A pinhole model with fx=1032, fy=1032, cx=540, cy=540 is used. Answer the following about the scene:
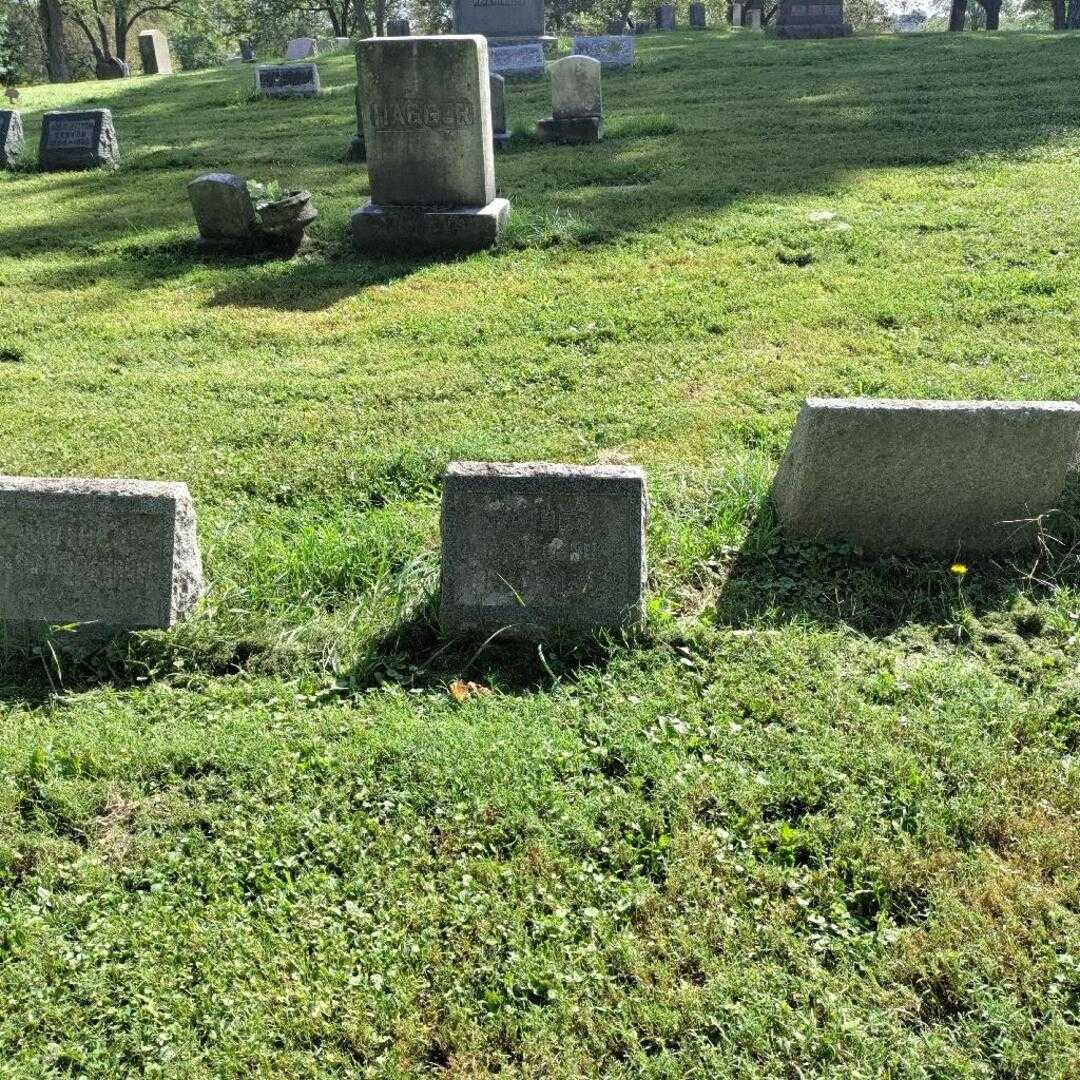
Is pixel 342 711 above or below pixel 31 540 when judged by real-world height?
below

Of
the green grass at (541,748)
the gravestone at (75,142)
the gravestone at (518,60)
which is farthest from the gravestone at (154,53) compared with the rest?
the green grass at (541,748)

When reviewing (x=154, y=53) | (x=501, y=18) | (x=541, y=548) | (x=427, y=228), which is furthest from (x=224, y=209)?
(x=154, y=53)

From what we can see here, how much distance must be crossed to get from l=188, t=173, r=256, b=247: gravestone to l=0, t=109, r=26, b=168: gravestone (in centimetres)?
682

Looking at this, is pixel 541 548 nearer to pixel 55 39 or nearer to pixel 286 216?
pixel 286 216

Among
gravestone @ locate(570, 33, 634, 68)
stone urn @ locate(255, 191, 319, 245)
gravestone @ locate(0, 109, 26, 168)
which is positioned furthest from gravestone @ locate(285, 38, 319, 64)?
stone urn @ locate(255, 191, 319, 245)

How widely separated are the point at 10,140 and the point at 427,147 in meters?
8.45

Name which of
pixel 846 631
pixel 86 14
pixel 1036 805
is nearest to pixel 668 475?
pixel 846 631

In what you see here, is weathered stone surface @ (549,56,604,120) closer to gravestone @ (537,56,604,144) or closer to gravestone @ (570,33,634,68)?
gravestone @ (537,56,604,144)

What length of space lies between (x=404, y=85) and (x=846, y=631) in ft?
23.0

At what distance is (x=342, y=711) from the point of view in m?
3.57

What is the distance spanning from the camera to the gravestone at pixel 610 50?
21062 mm

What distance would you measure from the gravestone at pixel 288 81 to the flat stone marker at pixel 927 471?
18.7m

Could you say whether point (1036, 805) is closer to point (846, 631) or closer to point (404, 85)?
point (846, 631)

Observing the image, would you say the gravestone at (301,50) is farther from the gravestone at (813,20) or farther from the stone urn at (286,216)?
the stone urn at (286,216)
